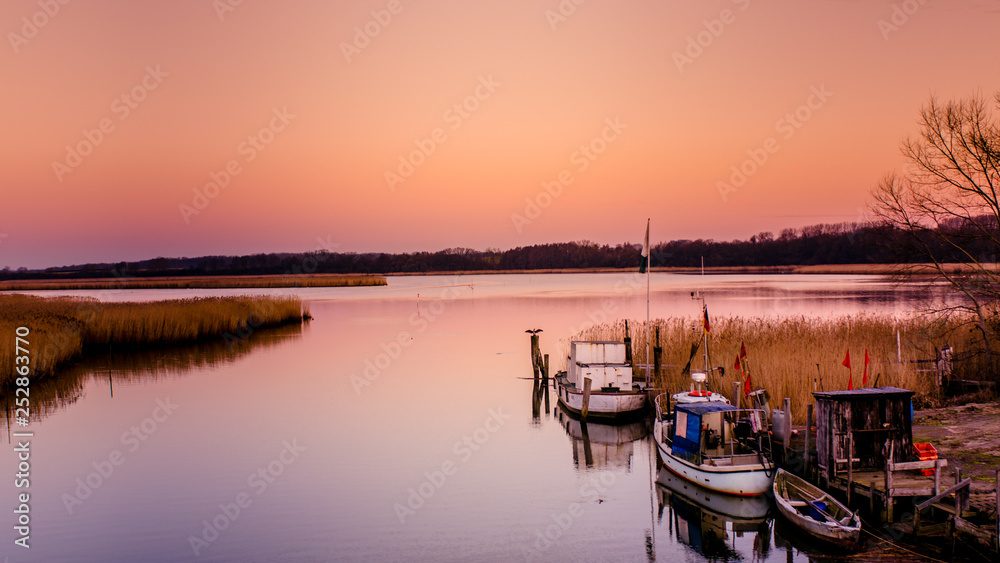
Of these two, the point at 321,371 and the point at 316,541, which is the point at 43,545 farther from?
the point at 321,371

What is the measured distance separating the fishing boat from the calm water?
61 centimetres

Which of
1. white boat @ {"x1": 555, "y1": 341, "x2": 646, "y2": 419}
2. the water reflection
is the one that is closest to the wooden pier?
white boat @ {"x1": 555, "y1": 341, "x2": 646, "y2": 419}

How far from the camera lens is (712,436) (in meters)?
18.1

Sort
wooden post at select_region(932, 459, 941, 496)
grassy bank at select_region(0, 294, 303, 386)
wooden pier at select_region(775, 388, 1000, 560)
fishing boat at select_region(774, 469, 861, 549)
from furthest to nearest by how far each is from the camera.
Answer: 1. grassy bank at select_region(0, 294, 303, 386)
2. wooden pier at select_region(775, 388, 1000, 560)
3. wooden post at select_region(932, 459, 941, 496)
4. fishing boat at select_region(774, 469, 861, 549)

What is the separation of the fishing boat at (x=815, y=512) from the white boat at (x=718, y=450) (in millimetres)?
677

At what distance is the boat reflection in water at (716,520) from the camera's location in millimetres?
14820

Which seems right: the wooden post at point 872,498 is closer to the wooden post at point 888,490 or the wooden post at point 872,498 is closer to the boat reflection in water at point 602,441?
the wooden post at point 888,490

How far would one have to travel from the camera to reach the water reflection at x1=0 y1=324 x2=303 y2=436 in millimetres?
28891

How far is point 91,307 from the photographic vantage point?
52531mm

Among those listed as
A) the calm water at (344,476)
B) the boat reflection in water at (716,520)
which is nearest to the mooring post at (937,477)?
the calm water at (344,476)

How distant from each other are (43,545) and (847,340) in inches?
1133

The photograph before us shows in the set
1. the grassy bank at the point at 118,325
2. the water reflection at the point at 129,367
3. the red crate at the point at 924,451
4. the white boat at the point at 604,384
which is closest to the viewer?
the red crate at the point at 924,451

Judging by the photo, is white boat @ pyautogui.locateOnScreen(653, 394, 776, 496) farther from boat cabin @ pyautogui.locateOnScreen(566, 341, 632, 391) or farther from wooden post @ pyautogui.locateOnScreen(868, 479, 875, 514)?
boat cabin @ pyautogui.locateOnScreen(566, 341, 632, 391)

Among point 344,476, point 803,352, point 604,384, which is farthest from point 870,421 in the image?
point 344,476
